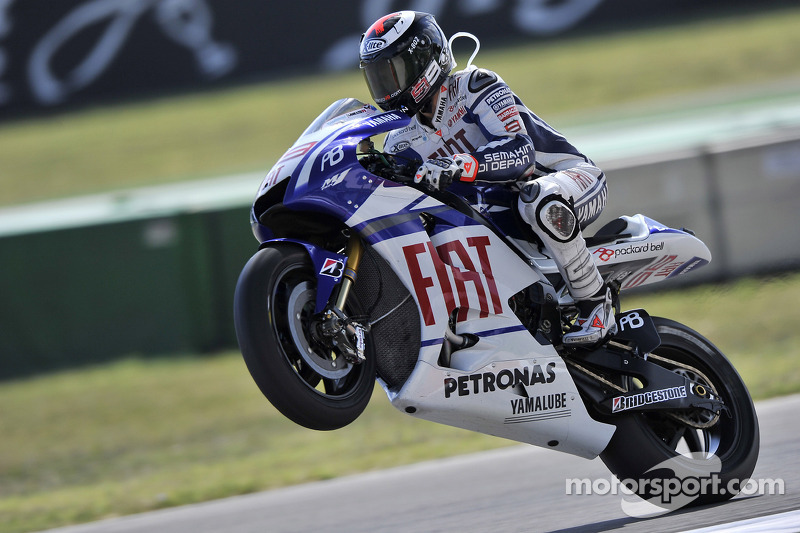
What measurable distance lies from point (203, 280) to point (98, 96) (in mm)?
8438

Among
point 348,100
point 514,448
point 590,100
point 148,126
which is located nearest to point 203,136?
point 148,126

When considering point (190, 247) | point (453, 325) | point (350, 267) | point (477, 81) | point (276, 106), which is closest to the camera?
point (350, 267)

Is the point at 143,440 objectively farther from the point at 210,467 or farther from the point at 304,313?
the point at 304,313

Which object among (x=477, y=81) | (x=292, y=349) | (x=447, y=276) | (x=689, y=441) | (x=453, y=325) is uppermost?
(x=477, y=81)

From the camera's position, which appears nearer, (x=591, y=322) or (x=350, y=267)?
(x=350, y=267)

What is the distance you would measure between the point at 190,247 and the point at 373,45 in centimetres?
547

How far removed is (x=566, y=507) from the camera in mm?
4934

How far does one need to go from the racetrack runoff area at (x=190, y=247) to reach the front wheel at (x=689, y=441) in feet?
14.0

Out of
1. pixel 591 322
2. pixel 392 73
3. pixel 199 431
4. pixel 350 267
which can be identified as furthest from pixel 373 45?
pixel 199 431

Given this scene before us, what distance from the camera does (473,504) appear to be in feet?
17.0

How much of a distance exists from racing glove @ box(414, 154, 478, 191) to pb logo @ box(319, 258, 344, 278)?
46 cm

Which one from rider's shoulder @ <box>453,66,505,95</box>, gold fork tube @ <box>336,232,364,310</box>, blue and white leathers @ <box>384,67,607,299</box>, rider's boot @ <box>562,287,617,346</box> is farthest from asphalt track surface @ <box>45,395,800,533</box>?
rider's shoulder @ <box>453,66,505,95</box>

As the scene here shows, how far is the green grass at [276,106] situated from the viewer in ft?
53.1

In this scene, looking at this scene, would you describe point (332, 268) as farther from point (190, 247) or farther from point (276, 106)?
point (276, 106)
